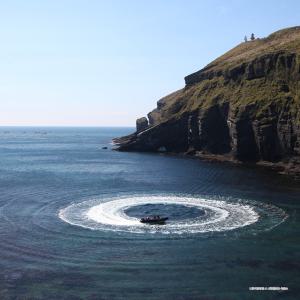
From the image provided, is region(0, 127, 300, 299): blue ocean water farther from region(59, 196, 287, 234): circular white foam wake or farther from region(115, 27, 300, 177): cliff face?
region(115, 27, 300, 177): cliff face

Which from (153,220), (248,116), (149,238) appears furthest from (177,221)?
(248,116)

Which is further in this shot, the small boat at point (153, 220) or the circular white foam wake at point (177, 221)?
the small boat at point (153, 220)

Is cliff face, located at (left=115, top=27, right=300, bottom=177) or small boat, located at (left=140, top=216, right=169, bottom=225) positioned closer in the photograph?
small boat, located at (left=140, top=216, right=169, bottom=225)

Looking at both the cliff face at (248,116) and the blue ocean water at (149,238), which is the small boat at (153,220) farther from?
the cliff face at (248,116)

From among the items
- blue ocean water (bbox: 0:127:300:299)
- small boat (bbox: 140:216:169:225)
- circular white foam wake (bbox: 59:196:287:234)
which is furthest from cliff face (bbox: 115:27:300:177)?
small boat (bbox: 140:216:169:225)

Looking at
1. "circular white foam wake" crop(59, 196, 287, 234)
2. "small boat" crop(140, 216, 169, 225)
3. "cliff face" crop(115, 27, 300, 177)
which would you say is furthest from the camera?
"cliff face" crop(115, 27, 300, 177)

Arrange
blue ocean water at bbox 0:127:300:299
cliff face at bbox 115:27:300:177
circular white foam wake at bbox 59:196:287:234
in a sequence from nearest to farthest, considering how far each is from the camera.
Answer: blue ocean water at bbox 0:127:300:299, circular white foam wake at bbox 59:196:287:234, cliff face at bbox 115:27:300:177

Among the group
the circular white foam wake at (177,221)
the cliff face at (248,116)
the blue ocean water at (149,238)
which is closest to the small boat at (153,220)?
the circular white foam wake at (177,221)
